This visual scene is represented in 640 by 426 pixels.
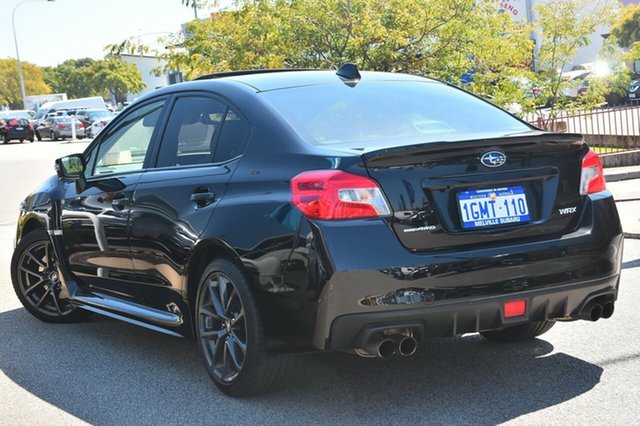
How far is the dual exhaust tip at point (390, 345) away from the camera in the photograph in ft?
14.3

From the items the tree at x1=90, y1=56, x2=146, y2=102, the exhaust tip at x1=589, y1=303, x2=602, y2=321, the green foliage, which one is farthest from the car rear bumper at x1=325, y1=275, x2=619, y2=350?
the tree at x1=90, y1=56, x2=146, y2=102

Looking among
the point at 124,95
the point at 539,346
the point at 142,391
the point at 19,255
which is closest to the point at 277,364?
the point at 142,391

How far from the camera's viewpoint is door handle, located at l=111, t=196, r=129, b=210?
580cm

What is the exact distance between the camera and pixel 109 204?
600 centimetres

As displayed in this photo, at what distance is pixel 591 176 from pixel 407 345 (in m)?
1.33

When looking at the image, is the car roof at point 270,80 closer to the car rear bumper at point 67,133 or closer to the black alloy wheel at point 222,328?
the black alloy wheel at point 222,328

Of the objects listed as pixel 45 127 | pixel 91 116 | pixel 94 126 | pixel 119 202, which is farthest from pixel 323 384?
pixel 45 127

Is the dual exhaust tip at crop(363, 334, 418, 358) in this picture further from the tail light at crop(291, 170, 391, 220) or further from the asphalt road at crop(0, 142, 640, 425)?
the tail light at crop(291, 170, 391, 220)

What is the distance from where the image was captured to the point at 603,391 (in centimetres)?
475

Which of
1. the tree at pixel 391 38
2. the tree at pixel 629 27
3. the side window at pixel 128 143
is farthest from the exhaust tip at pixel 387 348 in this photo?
the tree at pixel 629 27

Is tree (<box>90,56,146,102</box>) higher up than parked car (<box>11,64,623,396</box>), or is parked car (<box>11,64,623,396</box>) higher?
tree (<box>90,56,146,102</box>)

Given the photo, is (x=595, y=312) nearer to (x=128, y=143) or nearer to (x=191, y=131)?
(x=191, y=131)

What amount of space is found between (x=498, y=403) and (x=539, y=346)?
1.17m

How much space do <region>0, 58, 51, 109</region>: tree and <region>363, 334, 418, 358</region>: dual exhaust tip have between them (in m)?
132
